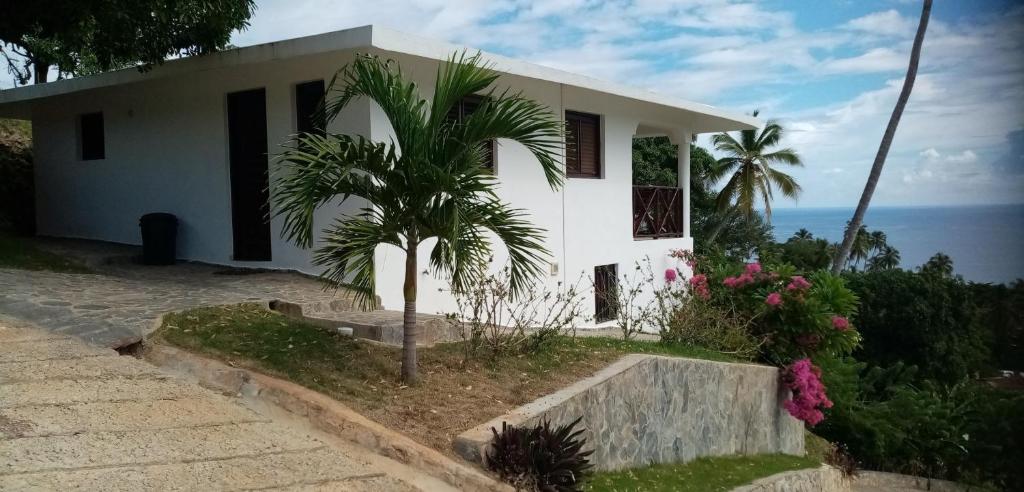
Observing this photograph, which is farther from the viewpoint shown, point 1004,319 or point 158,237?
point 158,237

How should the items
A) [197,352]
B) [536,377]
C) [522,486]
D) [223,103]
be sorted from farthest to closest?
[223,103] → [536,377] → [197,352] → [522,486]

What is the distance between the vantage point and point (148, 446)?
4.52 meters

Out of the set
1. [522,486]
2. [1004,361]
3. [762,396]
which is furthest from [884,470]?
[1004,361]

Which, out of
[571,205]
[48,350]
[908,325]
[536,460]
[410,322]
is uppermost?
[571,205]

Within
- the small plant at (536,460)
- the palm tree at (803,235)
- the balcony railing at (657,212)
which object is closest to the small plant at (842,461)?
the balcony railing at (657,212)

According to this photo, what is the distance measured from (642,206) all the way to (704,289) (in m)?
3.68

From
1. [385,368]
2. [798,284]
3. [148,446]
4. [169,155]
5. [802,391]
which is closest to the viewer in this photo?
[148,446]

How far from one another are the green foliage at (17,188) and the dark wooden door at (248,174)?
6828 millimetres

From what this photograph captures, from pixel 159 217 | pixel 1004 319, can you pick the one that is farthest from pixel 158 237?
pixel 1004 319

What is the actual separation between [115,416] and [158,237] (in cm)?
693

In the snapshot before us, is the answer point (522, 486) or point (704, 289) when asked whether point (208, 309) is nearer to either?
point (522, 486)

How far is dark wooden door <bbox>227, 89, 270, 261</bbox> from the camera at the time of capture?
35.4 ft

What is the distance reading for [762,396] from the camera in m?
10.2

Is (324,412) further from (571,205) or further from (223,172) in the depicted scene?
(571,205)
